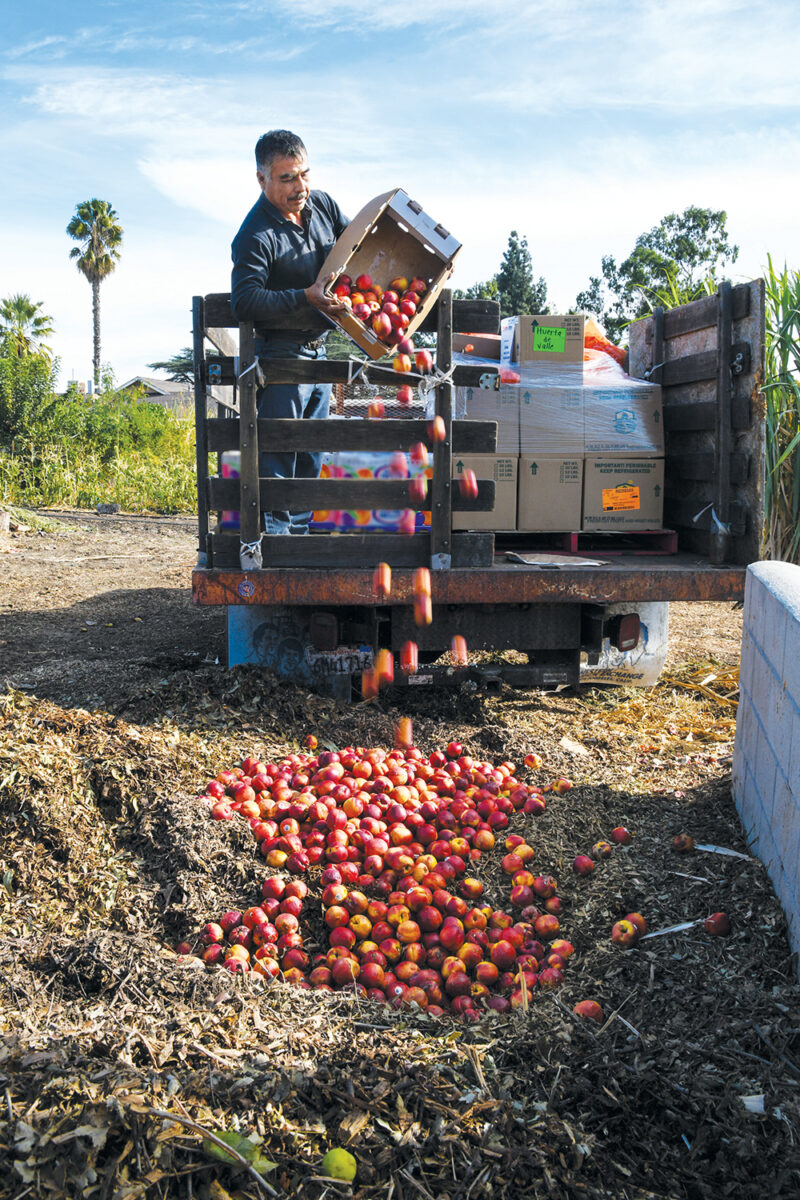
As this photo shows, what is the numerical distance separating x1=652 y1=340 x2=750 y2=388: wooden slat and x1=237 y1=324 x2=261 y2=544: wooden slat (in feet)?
8.14

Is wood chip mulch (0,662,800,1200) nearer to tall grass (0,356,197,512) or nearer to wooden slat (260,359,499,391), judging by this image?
wooden slat (260,359,499,391)

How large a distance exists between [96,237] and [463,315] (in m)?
43.0

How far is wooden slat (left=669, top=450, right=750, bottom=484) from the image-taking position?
4.65 metres

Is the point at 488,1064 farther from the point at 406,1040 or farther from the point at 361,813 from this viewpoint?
the point at 361,813

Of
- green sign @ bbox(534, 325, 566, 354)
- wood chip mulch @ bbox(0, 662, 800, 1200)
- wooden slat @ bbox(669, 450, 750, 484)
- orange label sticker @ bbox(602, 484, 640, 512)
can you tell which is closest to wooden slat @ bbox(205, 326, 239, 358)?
green sign @ bbox(534, 325, 566, 354)

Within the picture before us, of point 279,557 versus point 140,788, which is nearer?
point 140,788

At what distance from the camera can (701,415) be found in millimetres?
4938

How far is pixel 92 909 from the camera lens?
2844mm

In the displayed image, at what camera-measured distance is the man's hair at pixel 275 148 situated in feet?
14.1

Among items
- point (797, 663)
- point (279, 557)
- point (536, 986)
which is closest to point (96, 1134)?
point (536, 986)

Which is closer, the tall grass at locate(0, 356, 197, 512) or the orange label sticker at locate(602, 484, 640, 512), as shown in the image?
the orange label sticker at locate(602, 484, 640, 512)

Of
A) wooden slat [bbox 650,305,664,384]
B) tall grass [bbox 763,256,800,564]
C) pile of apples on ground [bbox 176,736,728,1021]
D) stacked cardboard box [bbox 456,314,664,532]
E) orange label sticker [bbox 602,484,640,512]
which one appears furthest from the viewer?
tall grass [bbox 763,256,800,564]

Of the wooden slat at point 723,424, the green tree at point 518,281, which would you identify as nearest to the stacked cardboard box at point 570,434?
the wooden slat at point 723,424

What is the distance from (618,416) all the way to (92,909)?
3.82m
